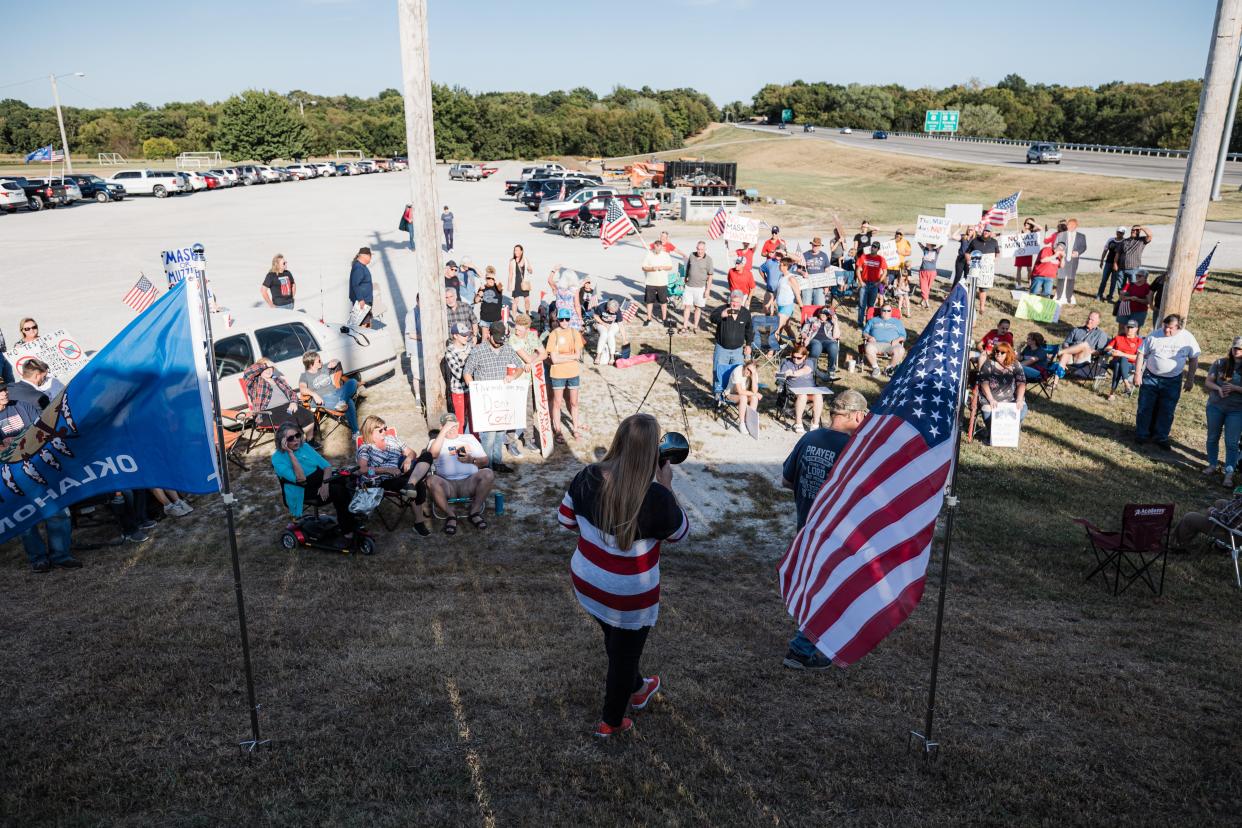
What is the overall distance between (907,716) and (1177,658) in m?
2.44

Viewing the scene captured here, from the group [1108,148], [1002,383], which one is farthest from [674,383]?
[1108,148]

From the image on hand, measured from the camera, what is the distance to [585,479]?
167 inches

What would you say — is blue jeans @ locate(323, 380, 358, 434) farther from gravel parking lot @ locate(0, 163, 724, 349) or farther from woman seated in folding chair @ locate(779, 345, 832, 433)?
gravel parking lot @ locate(0, 163, 724, 349)

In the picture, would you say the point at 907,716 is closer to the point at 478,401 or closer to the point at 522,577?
the point at 522,577

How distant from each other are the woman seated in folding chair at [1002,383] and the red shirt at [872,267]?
5.39 metres

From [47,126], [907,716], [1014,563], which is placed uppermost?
[47,126]

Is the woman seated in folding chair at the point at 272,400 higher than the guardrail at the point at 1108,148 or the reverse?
the reverse

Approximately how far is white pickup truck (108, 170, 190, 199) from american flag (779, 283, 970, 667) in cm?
5532

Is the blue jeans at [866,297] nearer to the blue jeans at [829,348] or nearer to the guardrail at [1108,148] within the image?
the blue jeans at [829,348]

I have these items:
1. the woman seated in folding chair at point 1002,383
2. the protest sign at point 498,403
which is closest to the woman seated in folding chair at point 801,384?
the woman seated in folding chair at point 1002,383

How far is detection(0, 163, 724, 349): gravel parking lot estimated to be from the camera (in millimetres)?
20125

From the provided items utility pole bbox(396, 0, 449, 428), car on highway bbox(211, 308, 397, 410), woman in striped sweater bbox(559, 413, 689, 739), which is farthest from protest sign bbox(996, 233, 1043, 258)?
→ woman in striped sweater bbox(559, 413, 689, 739)

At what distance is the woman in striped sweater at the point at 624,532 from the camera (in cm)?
407

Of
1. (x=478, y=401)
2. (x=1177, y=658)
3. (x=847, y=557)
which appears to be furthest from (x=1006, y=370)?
(x=847, y=557)
